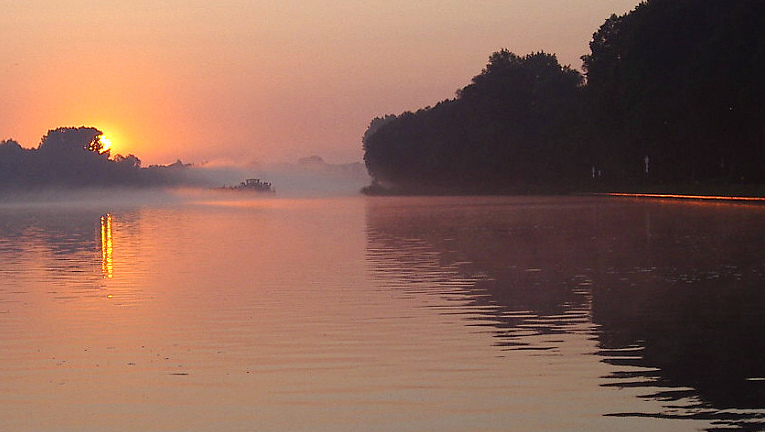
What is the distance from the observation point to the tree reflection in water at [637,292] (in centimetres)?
1052

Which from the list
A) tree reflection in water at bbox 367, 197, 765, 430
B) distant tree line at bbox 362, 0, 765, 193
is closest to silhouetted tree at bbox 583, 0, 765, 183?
distant tree line at bbox 362, 0, 765, 193

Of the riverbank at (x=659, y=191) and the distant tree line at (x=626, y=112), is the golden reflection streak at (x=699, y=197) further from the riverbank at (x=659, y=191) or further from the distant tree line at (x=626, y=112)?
the distant tree line at (x=626, y=112)

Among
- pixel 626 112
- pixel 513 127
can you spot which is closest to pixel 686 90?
pixel 626 112

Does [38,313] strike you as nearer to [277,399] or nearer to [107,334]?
[107,334]

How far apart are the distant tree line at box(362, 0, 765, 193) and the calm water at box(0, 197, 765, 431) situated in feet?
135

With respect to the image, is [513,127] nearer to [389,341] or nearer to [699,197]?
[699,197]

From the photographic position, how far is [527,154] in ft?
427

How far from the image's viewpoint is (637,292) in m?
18.3

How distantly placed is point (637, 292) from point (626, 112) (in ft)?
231

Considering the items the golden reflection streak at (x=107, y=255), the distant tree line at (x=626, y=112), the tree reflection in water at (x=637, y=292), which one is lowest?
the tree reflection in water at (x=637, y=292)

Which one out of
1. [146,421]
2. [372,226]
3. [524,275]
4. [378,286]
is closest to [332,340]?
[146,421]

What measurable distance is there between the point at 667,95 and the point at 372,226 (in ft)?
120

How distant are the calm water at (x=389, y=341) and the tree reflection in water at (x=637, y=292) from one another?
1.8 inches

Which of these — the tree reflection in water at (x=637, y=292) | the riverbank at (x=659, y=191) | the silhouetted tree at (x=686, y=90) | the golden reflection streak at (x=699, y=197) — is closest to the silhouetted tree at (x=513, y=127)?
the riverbank at (x=659, y=191)
